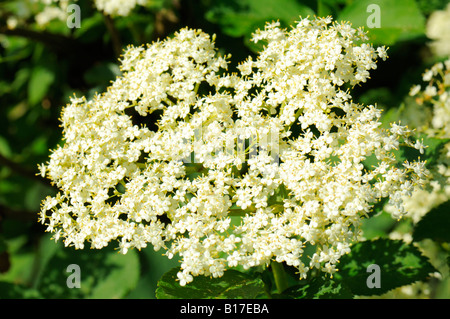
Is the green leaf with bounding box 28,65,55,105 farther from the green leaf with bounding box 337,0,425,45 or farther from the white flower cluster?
the white flower cluster

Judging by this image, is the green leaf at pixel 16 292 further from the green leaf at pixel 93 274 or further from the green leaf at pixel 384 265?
the green leaf at pixel 384 265

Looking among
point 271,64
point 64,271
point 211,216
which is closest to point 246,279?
point 211,216

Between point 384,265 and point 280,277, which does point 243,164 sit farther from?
point 384,265

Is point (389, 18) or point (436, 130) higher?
point (389, 18)

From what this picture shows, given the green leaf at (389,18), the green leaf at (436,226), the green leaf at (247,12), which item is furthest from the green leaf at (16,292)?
the green leaf at (389,18)

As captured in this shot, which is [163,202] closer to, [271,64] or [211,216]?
[211,216]

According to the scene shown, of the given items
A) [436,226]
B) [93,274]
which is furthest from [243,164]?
[93,274]
